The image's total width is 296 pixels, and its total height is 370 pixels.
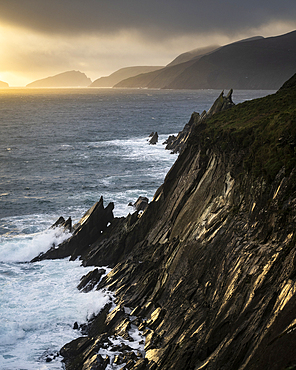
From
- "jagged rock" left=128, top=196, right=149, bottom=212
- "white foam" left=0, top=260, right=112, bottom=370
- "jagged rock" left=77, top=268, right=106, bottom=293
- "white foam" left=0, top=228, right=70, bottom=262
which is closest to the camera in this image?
"white foam" left=0, top=260, right=112, bottom=370

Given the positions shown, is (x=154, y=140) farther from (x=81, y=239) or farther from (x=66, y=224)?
(x=81, y=239)

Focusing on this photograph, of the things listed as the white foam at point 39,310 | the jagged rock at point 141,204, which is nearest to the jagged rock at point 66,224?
the white foam at point 39,310

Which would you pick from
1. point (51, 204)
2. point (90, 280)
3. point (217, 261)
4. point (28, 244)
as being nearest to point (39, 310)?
point (90, 280)

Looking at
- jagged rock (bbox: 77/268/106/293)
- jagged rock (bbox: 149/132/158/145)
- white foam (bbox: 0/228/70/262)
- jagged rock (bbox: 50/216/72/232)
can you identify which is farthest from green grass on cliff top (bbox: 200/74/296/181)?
jagged rock (bbox: 149/132/158/145)

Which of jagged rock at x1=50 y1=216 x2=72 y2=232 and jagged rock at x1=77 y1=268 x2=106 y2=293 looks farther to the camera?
jagged rock at x1=50 y1=216 x2=72 y2=232

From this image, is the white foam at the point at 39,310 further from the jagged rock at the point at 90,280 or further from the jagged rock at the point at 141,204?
the jagged rock at the point at 141,204

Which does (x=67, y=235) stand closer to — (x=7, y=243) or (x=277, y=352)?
(x=7, y=243)

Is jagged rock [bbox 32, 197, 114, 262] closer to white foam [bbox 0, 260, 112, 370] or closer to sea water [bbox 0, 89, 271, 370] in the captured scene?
sea water [bbox 0, 89, 271, 370]
